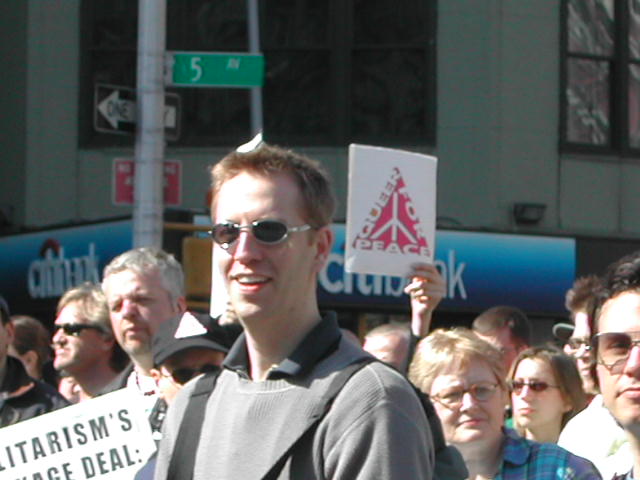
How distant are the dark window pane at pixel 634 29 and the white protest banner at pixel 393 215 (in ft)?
34.4

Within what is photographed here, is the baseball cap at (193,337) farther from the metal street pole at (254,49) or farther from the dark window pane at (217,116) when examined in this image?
the dark window pane at (217,116)

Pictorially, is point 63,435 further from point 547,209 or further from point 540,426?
point 547,209

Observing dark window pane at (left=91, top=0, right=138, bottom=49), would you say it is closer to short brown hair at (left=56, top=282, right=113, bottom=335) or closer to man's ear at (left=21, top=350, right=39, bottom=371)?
man's ear at (left=21, top=350, right=39, bottom=371)

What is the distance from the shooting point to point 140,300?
625 cm

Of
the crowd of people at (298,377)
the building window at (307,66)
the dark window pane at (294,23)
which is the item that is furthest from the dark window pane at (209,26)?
the crowd of people at (298,377)

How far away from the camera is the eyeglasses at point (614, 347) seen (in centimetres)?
365

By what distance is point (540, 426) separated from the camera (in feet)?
22.3

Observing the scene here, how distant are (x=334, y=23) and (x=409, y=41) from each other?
0.82m

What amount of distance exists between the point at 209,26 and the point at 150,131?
17.5 ft

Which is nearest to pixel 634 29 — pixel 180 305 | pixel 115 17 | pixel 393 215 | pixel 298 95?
pixel 298 95

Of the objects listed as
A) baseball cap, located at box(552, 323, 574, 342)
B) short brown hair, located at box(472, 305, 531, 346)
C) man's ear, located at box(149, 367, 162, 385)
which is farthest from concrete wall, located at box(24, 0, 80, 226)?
man's ear, located at box(149, 367, 162, 385)

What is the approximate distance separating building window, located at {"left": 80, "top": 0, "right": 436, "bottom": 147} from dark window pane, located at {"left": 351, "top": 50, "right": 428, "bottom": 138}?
0.01 metres

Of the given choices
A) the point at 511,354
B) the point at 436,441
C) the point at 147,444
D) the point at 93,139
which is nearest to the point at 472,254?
the point at 93,139

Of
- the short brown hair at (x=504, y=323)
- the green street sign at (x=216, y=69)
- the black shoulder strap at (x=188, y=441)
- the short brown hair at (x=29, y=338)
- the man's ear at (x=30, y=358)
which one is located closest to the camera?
the black shoulder strap at (x=188, y=441)
